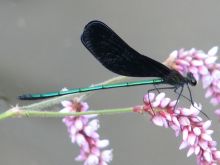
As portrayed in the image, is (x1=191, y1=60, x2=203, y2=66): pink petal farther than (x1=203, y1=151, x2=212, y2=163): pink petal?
Yes

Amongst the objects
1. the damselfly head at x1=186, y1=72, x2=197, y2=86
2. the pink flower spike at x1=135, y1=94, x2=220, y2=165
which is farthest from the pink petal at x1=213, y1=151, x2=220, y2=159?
the damselfly head at x1=186, y1=72, x2=197, y2=86

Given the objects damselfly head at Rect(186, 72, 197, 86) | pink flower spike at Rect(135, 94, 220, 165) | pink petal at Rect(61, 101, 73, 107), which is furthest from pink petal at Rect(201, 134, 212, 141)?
pink petal at Rect(61, 101, 73, 107)

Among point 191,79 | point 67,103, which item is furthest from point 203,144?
point 67,103

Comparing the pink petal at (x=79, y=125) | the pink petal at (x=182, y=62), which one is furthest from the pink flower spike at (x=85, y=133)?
the pink petal at (x=182, y=62)

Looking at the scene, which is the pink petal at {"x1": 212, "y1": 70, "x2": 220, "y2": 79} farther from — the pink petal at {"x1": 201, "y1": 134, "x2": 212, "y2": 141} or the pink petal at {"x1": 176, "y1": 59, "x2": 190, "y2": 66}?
the pink petal at {"x1": 201, "y1": 134, "x2": 212, "y2": 141}

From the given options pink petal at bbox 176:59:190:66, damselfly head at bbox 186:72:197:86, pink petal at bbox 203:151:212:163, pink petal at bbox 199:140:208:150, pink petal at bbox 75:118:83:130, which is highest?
pink petal at bbox 176:59:190:66

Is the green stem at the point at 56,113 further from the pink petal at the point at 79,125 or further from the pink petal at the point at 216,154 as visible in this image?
the pink petal at the point at 216,154

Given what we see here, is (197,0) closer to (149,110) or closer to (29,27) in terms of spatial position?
(29,27)

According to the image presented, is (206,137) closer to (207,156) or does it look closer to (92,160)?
(207,156)

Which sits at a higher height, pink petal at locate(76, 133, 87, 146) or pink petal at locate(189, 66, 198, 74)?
pink petal at locate(189, 66, 198, 74)
